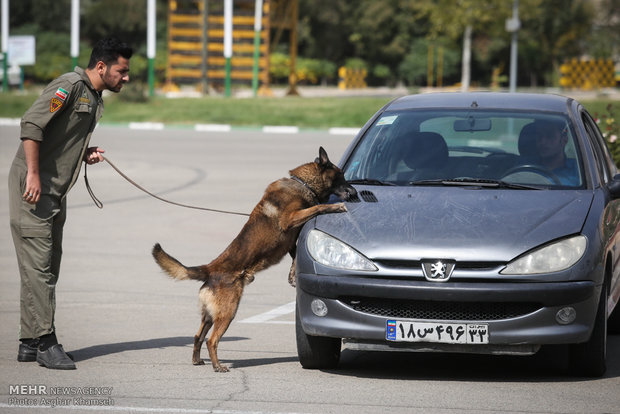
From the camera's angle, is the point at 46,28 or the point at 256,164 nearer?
the point at 256,164

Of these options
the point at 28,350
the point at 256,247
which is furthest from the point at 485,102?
the point at 28,350

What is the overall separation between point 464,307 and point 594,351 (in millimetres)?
841

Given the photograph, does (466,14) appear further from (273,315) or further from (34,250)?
(34,250)

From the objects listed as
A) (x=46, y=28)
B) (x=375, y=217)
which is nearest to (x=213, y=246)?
(x=375, y=217)

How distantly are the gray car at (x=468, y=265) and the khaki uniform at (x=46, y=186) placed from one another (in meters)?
1.49

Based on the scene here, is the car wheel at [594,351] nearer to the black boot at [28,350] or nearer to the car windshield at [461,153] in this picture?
the car windshield at [461,153]

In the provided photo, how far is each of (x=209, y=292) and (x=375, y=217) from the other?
1.04 meters

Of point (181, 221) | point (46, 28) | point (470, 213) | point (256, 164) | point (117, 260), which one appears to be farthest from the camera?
point (46, 28)

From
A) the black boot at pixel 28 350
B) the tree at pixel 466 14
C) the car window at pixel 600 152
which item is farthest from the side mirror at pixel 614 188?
the tree at pixel 466 14

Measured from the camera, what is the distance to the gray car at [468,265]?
5793 millimetres

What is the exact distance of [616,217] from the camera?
686cm

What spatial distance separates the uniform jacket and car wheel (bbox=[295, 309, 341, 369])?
5.30ft

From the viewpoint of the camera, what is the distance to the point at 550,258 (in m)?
5.85

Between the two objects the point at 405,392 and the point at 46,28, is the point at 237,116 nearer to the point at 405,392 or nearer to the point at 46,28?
the point at 405,392
